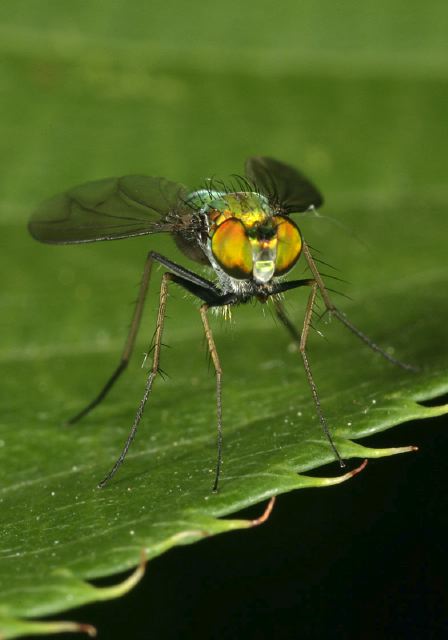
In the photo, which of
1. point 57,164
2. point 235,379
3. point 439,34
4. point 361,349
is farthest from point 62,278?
point 439,34

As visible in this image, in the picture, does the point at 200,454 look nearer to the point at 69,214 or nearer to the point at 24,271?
the point at 69,214

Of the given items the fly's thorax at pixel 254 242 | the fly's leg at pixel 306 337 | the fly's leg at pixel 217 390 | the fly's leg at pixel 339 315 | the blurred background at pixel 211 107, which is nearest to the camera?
the fly's leg at pixel 217 390

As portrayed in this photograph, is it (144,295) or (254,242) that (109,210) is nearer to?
(144,295)

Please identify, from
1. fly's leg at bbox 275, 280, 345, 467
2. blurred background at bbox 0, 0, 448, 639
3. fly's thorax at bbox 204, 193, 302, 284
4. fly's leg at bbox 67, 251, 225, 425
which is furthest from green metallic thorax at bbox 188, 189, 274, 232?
blurred background at bbox 0, 0, 448, 639

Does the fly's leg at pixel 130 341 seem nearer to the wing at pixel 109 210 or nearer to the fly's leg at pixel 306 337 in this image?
the wing at pixel 109 210

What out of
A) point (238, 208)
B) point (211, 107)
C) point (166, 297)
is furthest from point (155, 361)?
point (211, 107)

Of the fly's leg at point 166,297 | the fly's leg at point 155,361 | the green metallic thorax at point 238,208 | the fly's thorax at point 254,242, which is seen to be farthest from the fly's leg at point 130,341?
the fly's thorax at point 254,242

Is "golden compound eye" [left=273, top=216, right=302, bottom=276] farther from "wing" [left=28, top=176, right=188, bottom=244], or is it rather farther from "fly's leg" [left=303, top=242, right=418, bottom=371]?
"wing" [left=28, top=176, right=188, bottom=244]
